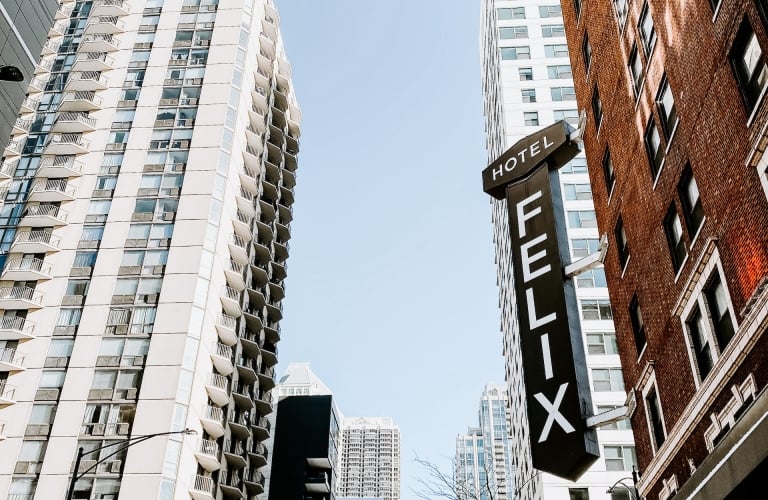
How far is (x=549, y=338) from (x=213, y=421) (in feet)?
120

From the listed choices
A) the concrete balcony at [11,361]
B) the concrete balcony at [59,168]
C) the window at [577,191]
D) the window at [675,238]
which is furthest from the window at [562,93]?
the window at [675,238]

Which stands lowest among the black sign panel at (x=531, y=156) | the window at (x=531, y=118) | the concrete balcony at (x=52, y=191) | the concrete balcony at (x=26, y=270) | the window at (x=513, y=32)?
the black sign panel at (x=531, y=156)

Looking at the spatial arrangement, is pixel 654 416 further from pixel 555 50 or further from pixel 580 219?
pixel 555 50

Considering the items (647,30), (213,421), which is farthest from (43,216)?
(647,30)

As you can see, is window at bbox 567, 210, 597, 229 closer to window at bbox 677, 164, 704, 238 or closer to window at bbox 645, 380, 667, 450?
window at bbox 645, 380, 667, 450

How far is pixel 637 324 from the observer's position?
2061cm

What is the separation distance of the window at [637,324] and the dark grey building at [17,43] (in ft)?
61.0

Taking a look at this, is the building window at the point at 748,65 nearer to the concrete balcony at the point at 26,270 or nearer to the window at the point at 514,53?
the concrete balcony at the point at 26,270

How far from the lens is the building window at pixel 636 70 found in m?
19.7

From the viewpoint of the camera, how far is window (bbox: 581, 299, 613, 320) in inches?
2216

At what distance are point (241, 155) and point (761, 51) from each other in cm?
5209

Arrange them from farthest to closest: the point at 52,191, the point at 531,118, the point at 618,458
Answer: the point at 531,118
the point at 52,191
the point at 618,458

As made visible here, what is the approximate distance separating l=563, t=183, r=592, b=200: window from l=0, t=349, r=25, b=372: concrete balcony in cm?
4262

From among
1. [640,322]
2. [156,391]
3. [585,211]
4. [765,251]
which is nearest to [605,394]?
[585,211]
